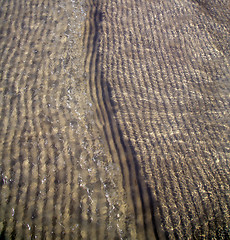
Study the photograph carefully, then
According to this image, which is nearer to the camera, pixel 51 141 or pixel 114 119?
pixel 51 141

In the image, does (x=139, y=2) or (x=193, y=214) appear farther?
(x=139, y=2)

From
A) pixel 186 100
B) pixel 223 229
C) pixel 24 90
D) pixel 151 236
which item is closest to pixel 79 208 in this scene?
pixel 151 236

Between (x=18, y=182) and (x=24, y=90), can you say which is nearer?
(x=18, y=182)

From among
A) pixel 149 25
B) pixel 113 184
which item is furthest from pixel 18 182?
pixel 149 25

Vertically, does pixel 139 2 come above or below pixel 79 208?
above

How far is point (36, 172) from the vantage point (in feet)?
7.47

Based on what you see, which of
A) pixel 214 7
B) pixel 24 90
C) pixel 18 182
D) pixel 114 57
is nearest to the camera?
pixel 18 182

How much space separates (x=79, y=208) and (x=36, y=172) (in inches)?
22.6

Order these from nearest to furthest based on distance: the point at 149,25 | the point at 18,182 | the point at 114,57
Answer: the point at 18,182 → the point at 114,57 → the point at 149,25

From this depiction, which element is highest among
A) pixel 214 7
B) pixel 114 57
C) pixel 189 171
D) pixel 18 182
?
pixel 214 7

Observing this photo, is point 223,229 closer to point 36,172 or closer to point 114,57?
point 36,172

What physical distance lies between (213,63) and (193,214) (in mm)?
2042

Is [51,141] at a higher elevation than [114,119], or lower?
lower

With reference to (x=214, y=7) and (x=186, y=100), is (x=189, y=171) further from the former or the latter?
(x=214, y=7)
